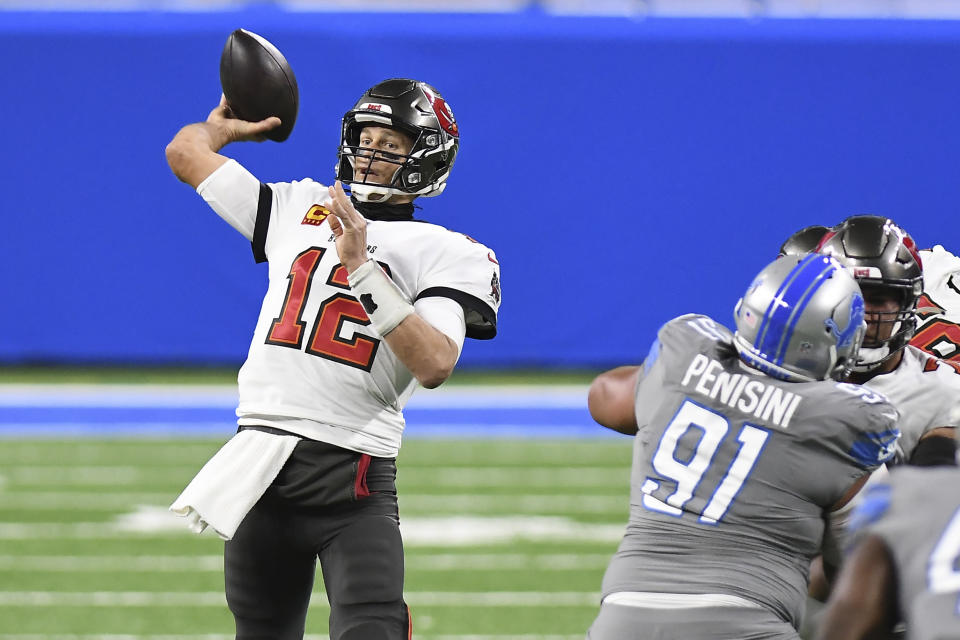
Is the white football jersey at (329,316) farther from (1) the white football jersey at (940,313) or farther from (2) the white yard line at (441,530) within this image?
(2) the white yard line at (441,530)

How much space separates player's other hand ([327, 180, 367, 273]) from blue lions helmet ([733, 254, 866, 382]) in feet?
2.52

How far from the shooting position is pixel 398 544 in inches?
111

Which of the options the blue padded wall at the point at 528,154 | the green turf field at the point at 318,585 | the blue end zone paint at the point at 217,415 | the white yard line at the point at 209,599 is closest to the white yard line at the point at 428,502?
the green turf field at the point at 318,585

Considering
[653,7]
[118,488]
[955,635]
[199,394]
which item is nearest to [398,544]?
[955,635]

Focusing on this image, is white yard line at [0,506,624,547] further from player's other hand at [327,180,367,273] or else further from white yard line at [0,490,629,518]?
player's other hand at [327,180,367,273]

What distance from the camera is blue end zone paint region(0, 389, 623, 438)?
8312 mm

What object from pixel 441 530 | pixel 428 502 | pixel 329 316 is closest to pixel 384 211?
pixel 329 316

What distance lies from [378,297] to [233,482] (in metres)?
0.51

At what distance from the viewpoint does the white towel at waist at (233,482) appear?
2746mm

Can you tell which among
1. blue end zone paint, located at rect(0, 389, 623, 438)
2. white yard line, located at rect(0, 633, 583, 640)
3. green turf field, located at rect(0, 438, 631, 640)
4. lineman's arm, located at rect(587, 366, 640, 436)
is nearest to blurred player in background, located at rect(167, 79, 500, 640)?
lineman's arm, located at rect(587, 366, 640, 436)

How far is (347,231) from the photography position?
269 centimetres

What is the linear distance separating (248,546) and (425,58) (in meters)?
8.06

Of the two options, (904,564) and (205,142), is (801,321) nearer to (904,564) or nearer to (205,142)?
(904,564)

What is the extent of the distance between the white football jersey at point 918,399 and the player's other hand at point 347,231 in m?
1.13
